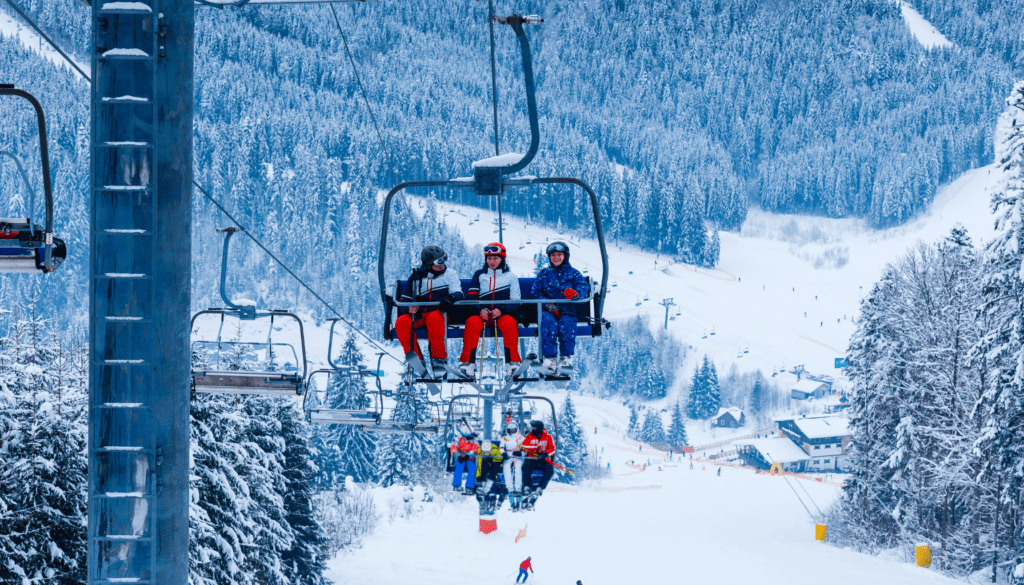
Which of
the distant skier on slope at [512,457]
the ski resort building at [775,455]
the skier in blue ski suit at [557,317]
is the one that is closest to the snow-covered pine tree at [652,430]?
the ski resort building at [775,455]

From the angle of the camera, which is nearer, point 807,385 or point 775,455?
point 775,455

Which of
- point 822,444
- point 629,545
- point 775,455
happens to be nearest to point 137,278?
point 629,545

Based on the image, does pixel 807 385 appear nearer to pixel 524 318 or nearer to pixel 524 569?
pixel 524 569

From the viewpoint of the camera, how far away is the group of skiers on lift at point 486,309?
852 cm

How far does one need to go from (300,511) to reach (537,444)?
50.3 ft

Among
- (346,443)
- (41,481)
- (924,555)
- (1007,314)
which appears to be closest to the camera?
(41,481)

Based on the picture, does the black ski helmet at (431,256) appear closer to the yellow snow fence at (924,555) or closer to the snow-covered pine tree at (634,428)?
the yellow snow fence at (924,555)

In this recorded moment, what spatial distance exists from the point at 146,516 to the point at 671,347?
11607 cm

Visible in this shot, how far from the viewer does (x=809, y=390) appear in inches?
4075

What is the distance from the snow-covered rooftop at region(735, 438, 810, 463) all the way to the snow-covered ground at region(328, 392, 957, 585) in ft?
110

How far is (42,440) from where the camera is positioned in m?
13.1

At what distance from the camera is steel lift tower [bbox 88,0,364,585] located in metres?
3.51

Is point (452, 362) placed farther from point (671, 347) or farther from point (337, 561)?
point (671, 347)

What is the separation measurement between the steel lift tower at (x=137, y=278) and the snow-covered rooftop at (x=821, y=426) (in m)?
84.3
